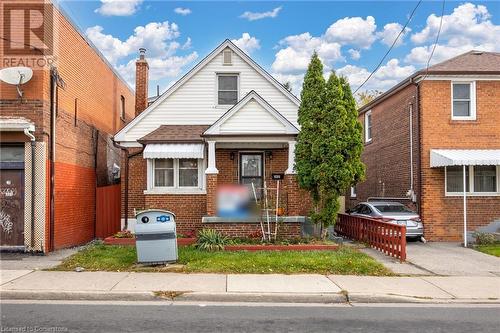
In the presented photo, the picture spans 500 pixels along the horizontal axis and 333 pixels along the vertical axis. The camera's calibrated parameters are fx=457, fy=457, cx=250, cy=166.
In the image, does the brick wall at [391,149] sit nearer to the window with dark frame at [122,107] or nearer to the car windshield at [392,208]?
the car windshield at [392,208]

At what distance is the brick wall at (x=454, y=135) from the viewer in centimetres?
1638

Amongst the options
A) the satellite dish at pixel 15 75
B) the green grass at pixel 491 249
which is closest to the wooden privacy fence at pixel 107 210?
the satellite dish at pixel 15 75

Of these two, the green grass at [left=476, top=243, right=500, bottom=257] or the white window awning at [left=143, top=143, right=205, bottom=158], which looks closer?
the green grass at [left=476, top=243, right=500, bottom=257]

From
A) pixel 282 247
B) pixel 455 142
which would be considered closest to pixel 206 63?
pixel 282 247

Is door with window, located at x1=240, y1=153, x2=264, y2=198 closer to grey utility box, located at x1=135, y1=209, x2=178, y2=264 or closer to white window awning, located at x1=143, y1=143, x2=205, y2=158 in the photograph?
white window awning, located at x1=143, y1=143, x2=205, y2=158

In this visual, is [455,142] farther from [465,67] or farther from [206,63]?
[206,63]

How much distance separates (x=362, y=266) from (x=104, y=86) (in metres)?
13.0

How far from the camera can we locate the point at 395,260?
11938mm

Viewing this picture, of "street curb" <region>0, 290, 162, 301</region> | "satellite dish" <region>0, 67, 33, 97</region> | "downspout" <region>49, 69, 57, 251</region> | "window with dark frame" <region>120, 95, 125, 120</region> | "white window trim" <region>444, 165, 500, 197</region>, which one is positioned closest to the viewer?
"street curb" <region>0, 290, 162, 301</region>

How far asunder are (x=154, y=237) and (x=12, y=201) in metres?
4.94

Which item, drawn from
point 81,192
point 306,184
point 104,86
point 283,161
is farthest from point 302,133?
point 104,86

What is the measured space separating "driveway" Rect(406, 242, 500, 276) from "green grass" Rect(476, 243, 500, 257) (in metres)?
0.31

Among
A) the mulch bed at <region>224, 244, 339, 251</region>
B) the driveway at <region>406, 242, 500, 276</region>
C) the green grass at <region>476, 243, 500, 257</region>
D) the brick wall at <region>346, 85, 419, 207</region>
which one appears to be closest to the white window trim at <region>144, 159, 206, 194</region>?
the mulch bed at <region>224, 244, 339, 251</region>

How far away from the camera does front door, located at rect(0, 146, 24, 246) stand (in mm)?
12430
